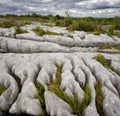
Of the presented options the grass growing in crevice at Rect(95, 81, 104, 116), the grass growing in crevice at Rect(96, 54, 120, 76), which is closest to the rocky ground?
the grass growing in crevice at Rect(95, 81, 104, 116)

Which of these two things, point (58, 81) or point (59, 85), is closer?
point (59, 85)

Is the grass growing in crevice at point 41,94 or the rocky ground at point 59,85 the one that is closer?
the rocky ground at point 59,85

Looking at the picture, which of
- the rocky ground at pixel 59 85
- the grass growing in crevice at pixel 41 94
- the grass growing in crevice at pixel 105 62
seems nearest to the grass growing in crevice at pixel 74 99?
the rocky ground at pixel 59 85

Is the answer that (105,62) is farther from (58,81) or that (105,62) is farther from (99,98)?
(99,98)

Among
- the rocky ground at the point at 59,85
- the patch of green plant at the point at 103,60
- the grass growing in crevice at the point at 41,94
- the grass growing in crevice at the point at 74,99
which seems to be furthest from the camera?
the patch of green plant at the point at 103,60

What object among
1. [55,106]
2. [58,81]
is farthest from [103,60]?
[55,106]

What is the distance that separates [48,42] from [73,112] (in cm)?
1045

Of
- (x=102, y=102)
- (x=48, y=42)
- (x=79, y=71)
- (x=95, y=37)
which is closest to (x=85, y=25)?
(x=95, y=37)

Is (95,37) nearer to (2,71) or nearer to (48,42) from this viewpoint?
(48,42)

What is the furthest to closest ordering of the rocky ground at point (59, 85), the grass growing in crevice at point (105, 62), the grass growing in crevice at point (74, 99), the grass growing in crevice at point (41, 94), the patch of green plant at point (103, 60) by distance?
the patch of green plant at point (103, 60) < the grass growing in crevice at point (105, 62) < the grass growing in crevice at point (41, 94) < the rocky ground at point (59, 85) < the grass growing in crevice at point (74, 99)

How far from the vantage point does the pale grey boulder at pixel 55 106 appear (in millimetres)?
9180

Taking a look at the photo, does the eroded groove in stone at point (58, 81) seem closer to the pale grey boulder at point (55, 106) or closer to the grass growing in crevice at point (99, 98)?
the pale grey boulder at point (55, 106)

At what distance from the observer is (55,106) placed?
9484 mm

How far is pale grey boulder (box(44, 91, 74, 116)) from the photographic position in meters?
9.18
